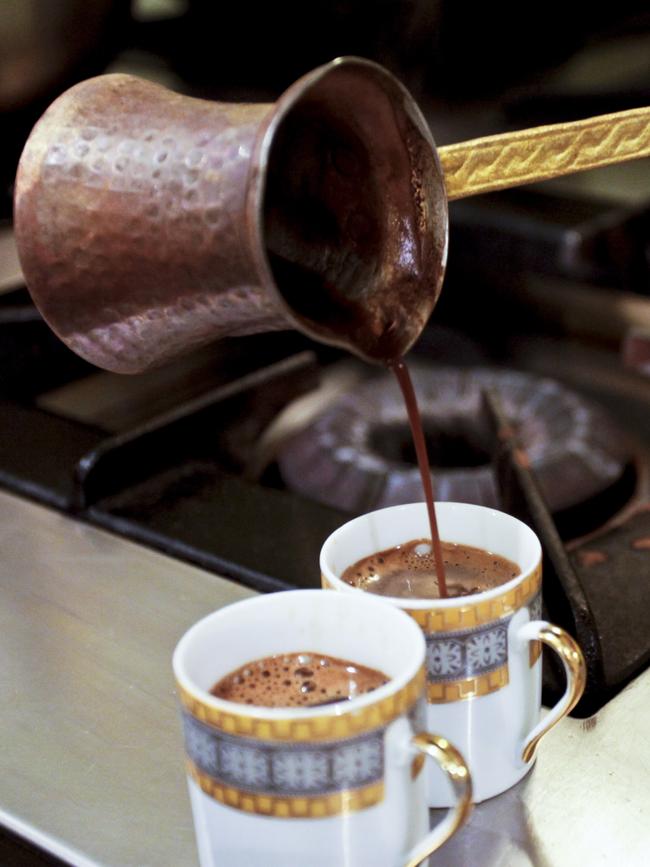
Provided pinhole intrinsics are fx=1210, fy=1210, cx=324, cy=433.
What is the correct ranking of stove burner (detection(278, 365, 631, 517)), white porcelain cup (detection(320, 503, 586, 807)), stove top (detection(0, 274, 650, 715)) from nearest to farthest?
white porcelain cup (detection(320, 503, 586, 807)) < stove top (detection(0, 274, 650, 715)) < stove burner (detection(278, 365, 631, 517))

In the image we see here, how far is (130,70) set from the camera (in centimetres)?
187

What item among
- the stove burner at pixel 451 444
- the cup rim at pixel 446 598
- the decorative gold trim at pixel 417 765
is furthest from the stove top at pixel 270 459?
the decorative gold trim at pixel 417 765

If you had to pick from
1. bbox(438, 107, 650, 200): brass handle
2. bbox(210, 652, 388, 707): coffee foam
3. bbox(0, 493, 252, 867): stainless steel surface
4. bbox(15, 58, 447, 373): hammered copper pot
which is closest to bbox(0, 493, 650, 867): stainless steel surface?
bbox(0, 493, 252, 867): stainless steel surface

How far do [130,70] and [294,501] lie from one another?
3.24 ft

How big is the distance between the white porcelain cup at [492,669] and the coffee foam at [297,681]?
0.04m

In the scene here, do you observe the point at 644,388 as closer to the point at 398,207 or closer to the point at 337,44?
the point at 337,44

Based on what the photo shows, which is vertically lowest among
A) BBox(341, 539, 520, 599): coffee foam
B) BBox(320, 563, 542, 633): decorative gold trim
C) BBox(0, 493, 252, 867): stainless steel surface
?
BBox(0, 493, 252, 867): stainless steel surface

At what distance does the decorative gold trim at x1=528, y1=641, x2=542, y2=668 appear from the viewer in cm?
75

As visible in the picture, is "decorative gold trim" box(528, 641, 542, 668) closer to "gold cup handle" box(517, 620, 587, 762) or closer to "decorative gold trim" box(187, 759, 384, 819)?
"gold cup handle" box(517, 620, 587, 762)

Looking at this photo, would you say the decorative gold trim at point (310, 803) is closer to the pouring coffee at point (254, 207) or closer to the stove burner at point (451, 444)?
the pouring coffee at point (254, 207)

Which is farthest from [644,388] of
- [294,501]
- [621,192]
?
[294,501]

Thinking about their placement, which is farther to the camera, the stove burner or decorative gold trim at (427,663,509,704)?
the stove burner

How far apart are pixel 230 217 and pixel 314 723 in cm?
26

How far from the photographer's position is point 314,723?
618 mm
